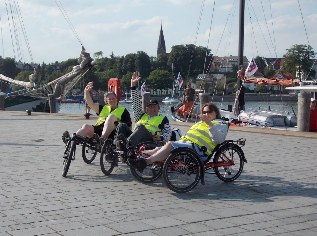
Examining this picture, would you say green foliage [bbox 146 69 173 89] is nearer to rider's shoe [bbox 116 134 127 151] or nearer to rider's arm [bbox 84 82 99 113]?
rider's arm [bbox 84 82 99 113]

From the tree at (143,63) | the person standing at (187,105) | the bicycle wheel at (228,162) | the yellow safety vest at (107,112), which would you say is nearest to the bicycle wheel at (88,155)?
the yellow safety vest at (107,112)

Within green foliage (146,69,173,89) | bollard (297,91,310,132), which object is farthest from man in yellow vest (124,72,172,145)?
green foliage (146,69,173,89)

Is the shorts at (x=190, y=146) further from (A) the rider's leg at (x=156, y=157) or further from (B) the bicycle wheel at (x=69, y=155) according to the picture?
(B) the bicycle wheel at (x=69, y=155)

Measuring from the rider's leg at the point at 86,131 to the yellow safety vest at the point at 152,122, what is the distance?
3.38ft

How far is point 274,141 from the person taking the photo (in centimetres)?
1437

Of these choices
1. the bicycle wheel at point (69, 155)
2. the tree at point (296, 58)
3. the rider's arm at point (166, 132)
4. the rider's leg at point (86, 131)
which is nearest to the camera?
the rider's arm at point (166, 132)

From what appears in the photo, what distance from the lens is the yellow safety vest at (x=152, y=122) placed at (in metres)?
8.74

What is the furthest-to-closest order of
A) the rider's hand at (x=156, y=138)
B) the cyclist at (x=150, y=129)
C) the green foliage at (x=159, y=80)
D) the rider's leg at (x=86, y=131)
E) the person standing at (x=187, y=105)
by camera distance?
the green foliage at (x=159, y=80), the person standing at (x=187, y=105), the rider's leg at (x=86, y=131), the rider's hand at (x=156, y=138), the cyclist at (x=150, y=129)

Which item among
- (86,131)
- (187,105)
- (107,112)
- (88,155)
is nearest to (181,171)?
(86,131)

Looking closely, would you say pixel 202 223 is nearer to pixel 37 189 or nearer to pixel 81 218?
pixel 81 218

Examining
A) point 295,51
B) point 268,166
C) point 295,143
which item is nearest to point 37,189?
point 268,166

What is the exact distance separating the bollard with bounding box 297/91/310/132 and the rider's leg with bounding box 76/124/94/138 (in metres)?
8.84

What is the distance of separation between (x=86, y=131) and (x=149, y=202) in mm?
2766

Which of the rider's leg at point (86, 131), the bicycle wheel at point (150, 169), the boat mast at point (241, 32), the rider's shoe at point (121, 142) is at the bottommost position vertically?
the bicycle wheel at point (150, 169)
